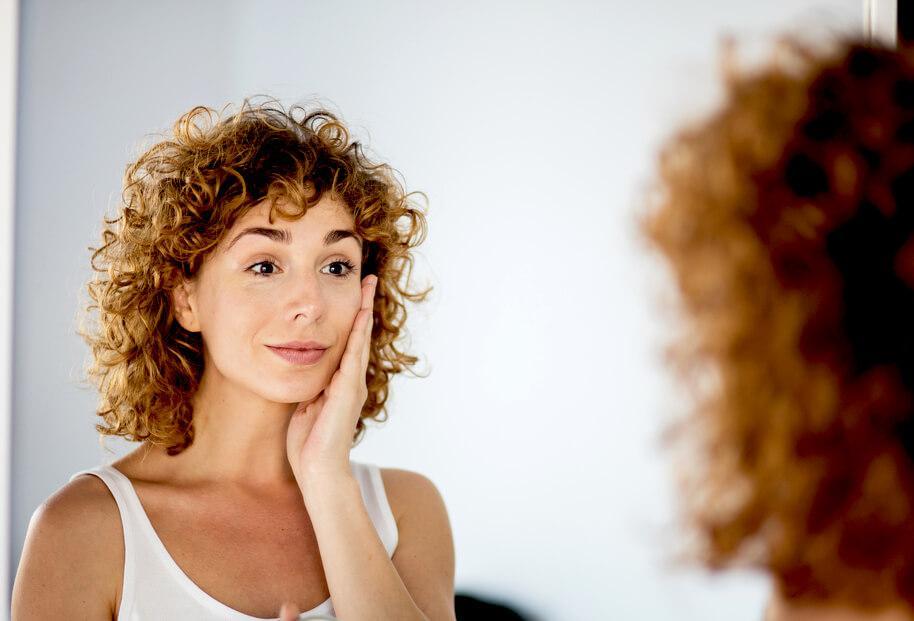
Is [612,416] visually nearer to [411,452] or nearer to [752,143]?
[411,452]

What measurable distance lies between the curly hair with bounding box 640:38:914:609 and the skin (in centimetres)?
68

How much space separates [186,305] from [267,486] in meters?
0.31

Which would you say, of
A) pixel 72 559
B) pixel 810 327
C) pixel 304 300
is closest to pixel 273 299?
pixel 304 300

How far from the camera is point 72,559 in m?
1.13

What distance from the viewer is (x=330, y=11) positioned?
8.93ft

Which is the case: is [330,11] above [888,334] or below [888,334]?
above

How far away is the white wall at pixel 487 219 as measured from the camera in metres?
1.77

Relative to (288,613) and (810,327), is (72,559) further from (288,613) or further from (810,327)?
(810,327)

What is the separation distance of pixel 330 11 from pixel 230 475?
1801mm

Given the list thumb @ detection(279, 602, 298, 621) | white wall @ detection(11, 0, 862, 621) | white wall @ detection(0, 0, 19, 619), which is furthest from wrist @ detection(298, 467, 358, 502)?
white wall @ detection(0, 0, 19, 619)

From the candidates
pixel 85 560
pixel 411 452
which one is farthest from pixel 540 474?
pixel 85 560

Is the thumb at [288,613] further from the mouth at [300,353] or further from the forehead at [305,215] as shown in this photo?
the forehead at [305,215]

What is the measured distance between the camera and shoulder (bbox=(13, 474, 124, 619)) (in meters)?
1.11

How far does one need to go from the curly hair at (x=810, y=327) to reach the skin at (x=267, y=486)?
0.68 metres
